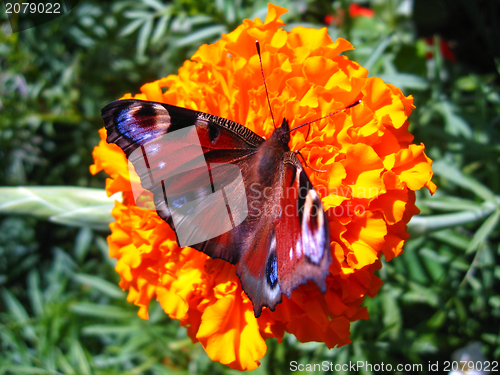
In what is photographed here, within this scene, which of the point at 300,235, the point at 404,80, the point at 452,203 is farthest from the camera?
the point at 404,80

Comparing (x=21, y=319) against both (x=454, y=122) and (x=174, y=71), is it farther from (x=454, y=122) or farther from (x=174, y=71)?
(x=454, y=122)

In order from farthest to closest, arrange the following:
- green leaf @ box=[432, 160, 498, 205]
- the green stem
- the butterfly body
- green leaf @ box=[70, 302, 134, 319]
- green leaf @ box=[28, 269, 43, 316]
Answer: green leaf @ box=[28, 269, 43, 316] → green leaf @ box=[70, 302, 134, 319] → green leaf @ box=[432, 160, 498, 205] → the green stem → the butterfly body

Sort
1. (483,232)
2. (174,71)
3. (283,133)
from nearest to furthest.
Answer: (283,133), (483,232), (174,71)

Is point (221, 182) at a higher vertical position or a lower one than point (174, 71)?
higher

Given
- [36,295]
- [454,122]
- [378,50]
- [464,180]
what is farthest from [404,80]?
[36,295]

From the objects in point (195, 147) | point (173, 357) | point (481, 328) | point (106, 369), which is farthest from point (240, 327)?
point (481, 328)

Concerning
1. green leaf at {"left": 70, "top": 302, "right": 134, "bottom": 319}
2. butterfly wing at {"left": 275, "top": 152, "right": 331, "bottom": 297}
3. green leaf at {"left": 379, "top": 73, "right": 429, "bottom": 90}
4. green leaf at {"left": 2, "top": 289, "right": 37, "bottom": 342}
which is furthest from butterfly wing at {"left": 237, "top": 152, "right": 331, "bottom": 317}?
green leaf at {"left": 2, "top": 289, "right": 37, "bottom": 342}

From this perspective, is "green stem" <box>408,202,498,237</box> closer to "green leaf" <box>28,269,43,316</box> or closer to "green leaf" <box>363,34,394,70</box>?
"green leaf" <box>363,34,394,70</box>

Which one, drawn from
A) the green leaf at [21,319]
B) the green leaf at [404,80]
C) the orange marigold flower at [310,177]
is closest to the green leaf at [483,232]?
the orange marigold flower at [310,177]
